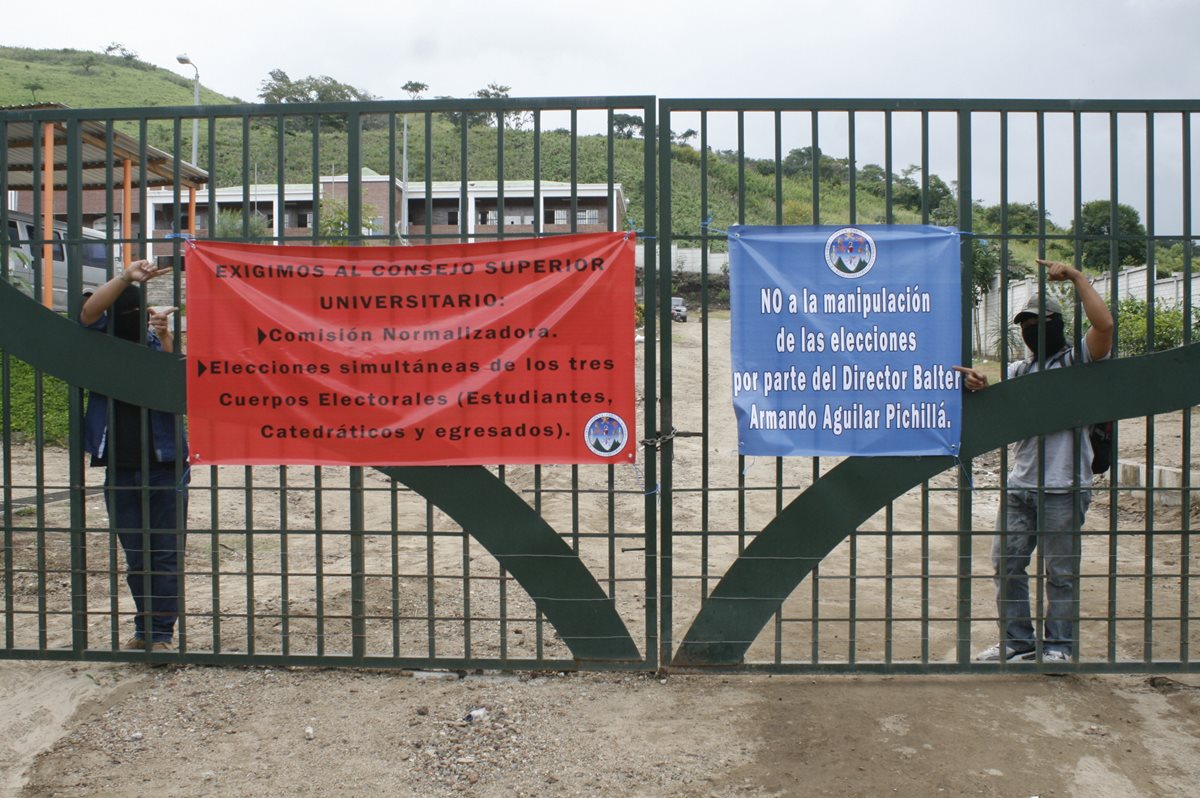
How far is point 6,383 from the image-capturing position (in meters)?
4.76

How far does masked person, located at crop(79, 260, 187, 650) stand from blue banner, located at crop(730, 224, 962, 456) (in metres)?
2.72

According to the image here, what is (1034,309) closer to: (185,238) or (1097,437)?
(1097,437)

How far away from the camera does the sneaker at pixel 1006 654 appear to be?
4.75 meters

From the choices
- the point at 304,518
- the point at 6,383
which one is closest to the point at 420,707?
the point at 6,383

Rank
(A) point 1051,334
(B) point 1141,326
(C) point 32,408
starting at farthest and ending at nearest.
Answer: (B) point 1141,326
(C) point 32,408
(A) point 1051,334

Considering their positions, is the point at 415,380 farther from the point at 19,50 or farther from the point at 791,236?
the point at 19,50

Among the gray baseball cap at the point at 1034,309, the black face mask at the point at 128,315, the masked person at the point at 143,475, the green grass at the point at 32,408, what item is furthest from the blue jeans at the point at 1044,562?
the green grass at the point at 32,408

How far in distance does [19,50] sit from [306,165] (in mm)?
73776

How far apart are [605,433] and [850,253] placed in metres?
1.36

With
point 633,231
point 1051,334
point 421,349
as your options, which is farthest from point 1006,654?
point 421,349

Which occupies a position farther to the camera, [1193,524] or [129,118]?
[1193,524]

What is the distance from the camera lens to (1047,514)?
15.3ft

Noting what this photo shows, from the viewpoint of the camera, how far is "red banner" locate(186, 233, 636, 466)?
438 centimetres

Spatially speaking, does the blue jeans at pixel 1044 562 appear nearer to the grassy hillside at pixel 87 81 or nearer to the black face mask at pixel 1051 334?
the black face mask at pixel 1051 334
